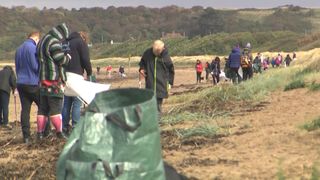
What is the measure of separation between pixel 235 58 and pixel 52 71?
11.6 m

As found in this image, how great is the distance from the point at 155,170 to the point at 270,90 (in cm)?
1004

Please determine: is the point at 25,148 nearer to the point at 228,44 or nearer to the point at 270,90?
the point at 270,90

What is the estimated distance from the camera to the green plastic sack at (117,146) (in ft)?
12.4

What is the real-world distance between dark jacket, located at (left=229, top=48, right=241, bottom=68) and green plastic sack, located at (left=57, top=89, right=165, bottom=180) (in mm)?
14925

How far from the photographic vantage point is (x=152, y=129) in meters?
3.94

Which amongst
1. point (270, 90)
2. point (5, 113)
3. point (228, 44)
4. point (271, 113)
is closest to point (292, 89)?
point (270, 90)

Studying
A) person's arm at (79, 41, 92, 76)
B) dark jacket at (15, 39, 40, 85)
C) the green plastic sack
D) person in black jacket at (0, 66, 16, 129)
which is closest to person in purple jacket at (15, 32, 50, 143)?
dark jacket at (15, 39, 40, 85)

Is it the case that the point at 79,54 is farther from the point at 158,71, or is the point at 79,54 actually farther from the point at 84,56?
the point at 158,71

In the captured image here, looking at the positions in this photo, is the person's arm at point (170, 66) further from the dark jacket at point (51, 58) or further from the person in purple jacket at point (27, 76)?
the person in purple jacket at point (27, 76)

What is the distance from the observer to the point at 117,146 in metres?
3.81

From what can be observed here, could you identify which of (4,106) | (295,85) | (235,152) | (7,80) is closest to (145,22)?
(295,85)

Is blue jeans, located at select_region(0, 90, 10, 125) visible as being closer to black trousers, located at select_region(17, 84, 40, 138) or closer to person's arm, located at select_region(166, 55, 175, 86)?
black trousers, located at select_region(17, 84, 40, 138)

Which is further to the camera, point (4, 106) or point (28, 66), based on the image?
point (4, 106)

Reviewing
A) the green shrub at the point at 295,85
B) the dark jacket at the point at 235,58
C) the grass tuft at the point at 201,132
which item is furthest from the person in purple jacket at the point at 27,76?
the dark jacket at the point at 235,58
